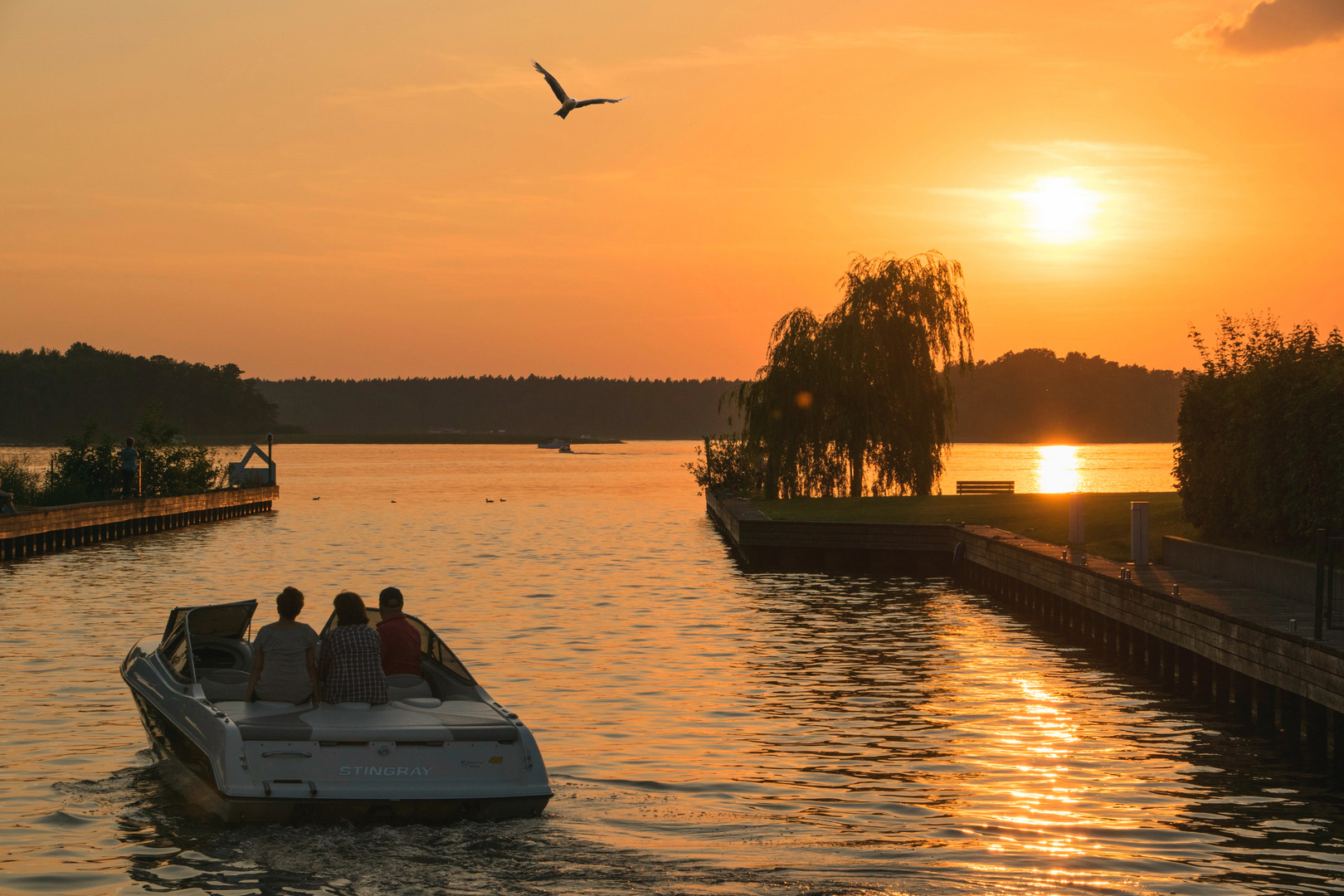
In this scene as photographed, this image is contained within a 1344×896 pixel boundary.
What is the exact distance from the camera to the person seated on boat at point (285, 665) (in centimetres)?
1202

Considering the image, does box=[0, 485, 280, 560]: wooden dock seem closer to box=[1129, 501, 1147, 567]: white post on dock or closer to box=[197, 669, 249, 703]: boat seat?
box=[197, 669, 249, 703]: boat seat

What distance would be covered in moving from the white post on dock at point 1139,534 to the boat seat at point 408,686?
15.2m

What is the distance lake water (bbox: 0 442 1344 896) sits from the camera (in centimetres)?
998

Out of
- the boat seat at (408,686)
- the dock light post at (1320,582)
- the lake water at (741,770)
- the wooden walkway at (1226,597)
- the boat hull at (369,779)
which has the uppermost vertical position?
the dock light post at (1320,582)

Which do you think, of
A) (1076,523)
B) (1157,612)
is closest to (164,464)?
(1076,523)

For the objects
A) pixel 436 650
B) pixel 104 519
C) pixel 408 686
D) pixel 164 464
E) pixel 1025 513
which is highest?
pixel 164 464

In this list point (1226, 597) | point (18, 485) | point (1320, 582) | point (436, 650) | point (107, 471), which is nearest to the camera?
point (436, 650)

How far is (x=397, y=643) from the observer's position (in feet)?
42.6

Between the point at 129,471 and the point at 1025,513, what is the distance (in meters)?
30.7

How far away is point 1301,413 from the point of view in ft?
68.2

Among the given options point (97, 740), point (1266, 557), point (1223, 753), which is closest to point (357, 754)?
point (97, 740)

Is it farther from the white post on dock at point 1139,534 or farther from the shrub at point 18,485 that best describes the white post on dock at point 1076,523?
the shrub at point 18,485

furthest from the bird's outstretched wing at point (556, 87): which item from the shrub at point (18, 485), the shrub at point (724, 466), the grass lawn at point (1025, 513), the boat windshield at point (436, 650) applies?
the shrub at point (724, 466)

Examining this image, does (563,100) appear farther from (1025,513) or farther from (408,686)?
(1025,513)
